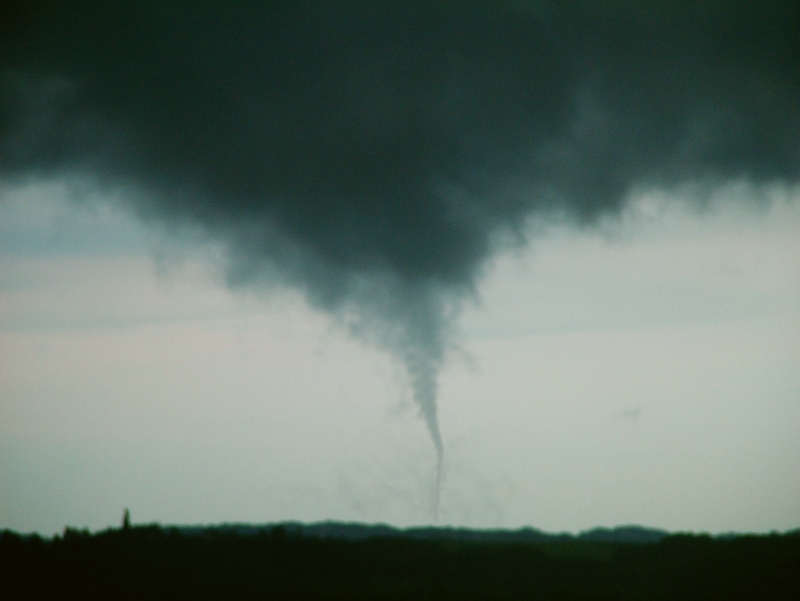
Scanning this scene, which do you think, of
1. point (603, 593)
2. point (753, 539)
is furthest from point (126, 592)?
point (753, 539)

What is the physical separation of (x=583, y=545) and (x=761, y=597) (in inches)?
3143

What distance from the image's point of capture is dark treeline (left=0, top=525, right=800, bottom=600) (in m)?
116

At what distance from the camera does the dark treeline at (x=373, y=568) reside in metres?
116

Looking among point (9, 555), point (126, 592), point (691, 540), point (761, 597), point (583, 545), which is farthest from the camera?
point (583, 545)

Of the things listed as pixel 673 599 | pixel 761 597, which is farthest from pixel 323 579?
pixel 761 597

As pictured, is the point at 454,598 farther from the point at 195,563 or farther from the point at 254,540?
the point at 254,540

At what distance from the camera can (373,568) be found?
142 meters

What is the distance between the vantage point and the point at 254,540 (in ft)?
497

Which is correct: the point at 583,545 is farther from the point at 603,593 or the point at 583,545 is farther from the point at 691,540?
the point at 603,593

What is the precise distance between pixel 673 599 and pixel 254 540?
2219 inches

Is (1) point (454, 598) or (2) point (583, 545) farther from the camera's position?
(2) point (583, 545)

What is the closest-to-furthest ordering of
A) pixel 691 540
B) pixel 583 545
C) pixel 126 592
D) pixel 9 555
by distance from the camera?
pixel 126 592, pixel 9 555, pixel 691 540, pixel 583 545

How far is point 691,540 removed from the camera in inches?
5768

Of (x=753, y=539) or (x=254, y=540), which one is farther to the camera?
(x=254, y=540)
